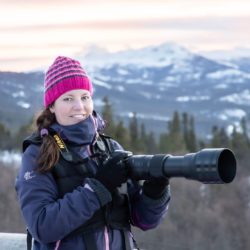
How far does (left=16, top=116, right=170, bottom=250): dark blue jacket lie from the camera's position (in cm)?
272

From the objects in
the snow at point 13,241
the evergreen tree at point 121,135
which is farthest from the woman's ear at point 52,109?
the evergreen tree at point 121,135

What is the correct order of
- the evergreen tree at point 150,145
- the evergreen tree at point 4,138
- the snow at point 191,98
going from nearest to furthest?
the evergreen tree at point 4,138 < the evergreen tree at point 150,145 < the snow at point 191,98

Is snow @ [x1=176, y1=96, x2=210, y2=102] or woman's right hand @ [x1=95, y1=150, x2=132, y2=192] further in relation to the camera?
snow @ [x1=176, y1=96, x2=210, y2=102]

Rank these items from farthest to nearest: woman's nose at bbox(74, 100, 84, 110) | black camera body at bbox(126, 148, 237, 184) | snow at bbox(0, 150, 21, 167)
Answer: snow at bbox(0, 150, 21, 167) → woman's nose at bbox(74, 100, 84, 110) → black camera body at bbox(126, 148, 237, 184)

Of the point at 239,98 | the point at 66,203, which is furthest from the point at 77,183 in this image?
the point at 239,98

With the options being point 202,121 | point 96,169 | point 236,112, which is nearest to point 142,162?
point 96,169

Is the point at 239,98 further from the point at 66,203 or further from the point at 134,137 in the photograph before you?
the point at 66,203

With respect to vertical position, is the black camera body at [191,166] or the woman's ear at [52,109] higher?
the woman's ear at [52,109]

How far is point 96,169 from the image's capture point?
2.86m

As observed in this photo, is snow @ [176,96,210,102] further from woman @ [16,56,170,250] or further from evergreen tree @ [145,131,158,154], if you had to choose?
woman @ [16,56,170,250]

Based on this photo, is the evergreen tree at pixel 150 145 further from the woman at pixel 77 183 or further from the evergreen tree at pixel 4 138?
the woman at pixel 77 183

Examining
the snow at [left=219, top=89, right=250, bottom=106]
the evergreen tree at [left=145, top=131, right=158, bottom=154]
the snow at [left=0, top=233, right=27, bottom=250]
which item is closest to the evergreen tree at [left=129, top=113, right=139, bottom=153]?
the evergreen tree at [left=145, top=131, right=158, bottom=154]

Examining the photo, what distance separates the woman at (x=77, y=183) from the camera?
274cm

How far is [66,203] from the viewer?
273 cm
